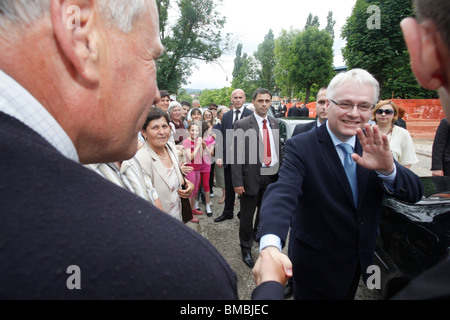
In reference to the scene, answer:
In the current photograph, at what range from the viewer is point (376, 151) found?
171cm

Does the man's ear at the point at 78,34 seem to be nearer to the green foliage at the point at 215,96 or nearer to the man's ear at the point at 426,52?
the man's ear at the point at 426,52

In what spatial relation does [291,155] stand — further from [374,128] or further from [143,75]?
[143,75]

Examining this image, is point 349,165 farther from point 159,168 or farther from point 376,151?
point 159,168

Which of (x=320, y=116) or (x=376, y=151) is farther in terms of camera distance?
(x=320, y=116)

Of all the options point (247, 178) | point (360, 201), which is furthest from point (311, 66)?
point (360, 201)

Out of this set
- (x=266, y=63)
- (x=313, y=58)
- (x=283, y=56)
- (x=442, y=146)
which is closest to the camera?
(x=442, y=146)

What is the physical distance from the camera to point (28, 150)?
43cm

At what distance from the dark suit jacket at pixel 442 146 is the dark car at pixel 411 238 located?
6.67 feet

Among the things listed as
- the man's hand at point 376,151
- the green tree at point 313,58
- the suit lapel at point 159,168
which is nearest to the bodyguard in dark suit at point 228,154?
the suit lapel at point 159,168

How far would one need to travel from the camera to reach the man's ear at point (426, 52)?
2.09ft

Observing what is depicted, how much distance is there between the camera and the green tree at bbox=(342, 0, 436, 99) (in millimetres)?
15430

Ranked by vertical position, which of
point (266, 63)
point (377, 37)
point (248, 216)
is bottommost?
point (248, 216)

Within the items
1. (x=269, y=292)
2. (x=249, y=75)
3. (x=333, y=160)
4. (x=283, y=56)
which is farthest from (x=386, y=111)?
(x=249, y=75)

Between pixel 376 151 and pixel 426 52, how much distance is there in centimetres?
120
